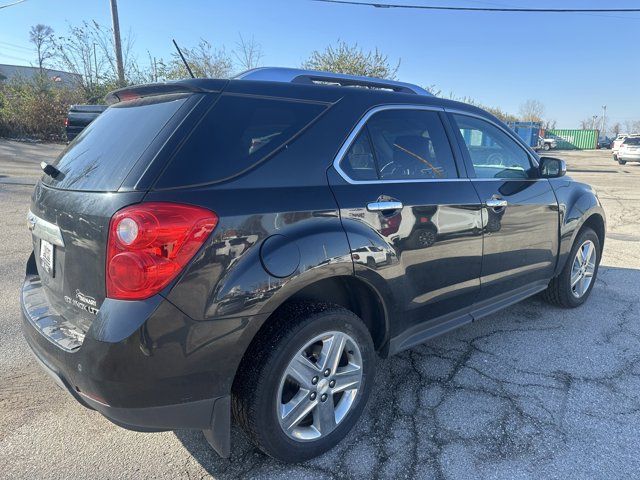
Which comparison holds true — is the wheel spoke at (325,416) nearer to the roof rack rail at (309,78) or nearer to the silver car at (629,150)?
the roof rack rail at (309,78)

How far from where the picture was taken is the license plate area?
2.32 metres

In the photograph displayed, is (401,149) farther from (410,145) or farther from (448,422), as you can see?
(448,422)

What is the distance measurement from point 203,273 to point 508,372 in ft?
7.91

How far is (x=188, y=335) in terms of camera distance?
1.91 meters

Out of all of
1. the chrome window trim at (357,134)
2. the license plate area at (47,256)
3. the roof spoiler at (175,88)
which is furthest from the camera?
the chrome window trim at (357,134)

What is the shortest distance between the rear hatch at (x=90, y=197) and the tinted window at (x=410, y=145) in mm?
1112

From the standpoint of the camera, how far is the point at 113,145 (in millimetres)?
2287

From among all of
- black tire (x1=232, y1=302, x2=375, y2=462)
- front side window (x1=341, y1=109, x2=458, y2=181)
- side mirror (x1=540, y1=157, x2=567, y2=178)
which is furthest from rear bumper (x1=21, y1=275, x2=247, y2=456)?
side mirror (x1=540, y1=157, x2=567, y2=178)

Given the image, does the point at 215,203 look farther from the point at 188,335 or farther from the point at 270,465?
the point at 270,465

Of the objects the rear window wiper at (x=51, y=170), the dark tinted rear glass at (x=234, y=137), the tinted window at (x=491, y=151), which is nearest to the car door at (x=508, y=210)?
the tinted window at (x=491, y=151)


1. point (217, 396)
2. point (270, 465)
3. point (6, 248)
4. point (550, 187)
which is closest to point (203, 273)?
point (217, 396)

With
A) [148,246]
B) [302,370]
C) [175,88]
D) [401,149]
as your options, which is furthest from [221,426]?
[401,149]

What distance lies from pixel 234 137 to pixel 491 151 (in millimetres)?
2366

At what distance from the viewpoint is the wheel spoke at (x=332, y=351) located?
2393 millimetres
